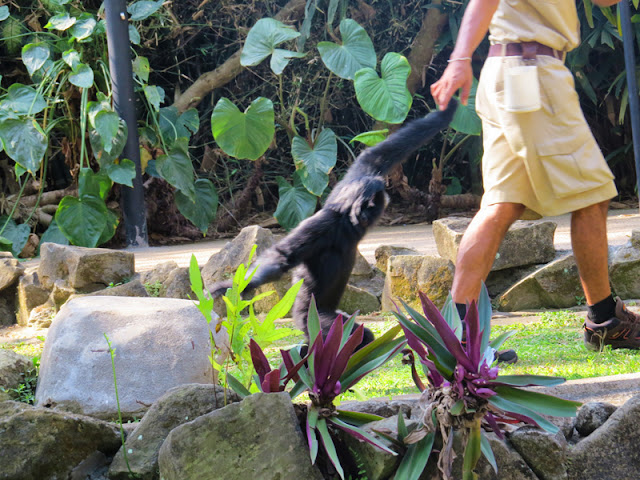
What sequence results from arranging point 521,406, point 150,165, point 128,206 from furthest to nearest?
point 150,165 → point 128,206 → point 521,406

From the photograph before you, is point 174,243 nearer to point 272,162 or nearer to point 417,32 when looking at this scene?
point 272,162

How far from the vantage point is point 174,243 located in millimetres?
7656

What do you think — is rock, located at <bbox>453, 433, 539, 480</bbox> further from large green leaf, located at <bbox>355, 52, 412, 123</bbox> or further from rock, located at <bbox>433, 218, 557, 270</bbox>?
large green leaf, located at <bbox>355, 52, 412, 123</bbox>

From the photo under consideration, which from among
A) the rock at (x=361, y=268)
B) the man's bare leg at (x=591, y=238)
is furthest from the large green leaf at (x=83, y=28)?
the man's bare leg at (x=591, y=238)

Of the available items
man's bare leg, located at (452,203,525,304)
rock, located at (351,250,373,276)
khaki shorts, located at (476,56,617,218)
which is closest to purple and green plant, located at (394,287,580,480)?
man's bare leg, located at (452,203,525,304)

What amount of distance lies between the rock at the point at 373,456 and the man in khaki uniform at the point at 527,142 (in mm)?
1083

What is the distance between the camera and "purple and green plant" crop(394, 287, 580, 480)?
1320mm

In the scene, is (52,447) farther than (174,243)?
No

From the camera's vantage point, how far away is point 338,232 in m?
2.74

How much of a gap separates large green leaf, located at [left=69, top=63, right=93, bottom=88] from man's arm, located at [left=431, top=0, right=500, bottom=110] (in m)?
4.79

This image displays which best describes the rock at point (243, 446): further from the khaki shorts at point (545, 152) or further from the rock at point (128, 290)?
the rock at point (128, 290)

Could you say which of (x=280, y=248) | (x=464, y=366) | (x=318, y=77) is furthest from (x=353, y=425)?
(x=318, y=77)

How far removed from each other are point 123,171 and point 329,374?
5399 mm

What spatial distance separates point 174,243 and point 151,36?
253cm
